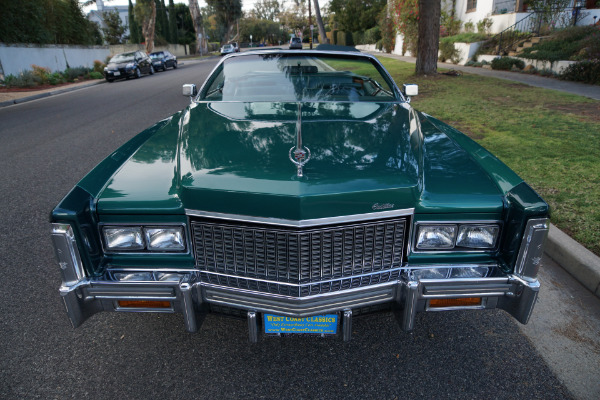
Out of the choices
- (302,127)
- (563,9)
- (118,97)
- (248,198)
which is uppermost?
(563,9)

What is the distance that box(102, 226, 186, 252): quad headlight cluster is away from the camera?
202 cm

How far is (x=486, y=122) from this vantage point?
7.29 meters

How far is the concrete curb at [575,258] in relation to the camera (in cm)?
287

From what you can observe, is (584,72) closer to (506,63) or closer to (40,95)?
(506,63)

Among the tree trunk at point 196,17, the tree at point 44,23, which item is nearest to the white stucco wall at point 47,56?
the tree at point 44,23

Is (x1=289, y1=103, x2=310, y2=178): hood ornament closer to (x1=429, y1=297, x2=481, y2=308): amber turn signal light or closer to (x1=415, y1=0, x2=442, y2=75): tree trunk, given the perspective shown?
(x1=429, y1=297, x2=481, y2=308): amber turn signal light

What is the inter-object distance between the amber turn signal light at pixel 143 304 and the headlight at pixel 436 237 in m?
1.32

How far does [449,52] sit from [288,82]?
20.1 meters

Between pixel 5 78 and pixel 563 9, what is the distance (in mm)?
24664

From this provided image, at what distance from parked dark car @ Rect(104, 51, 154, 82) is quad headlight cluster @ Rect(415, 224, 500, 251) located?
2172 centimetres

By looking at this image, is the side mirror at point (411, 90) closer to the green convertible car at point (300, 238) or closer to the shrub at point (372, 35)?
the green convertible car at point (300, 238)

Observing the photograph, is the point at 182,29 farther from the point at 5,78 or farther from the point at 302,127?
the point at 302,127

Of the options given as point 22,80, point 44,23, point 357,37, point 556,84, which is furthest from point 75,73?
point 357,37

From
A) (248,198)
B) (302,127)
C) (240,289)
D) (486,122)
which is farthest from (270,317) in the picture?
(486,122)
